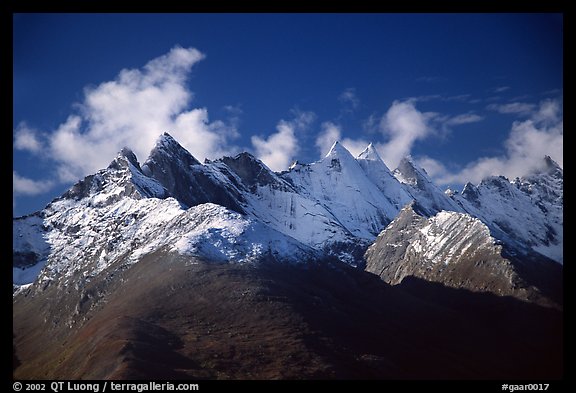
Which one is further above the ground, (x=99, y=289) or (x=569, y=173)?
(x=99, y=289)

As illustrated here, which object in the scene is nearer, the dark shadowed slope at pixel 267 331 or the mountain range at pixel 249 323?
the dark shadowed slope at pixel 267 331

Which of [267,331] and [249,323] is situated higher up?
[249,323]

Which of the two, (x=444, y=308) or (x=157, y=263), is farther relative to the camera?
(x=444, y=308)

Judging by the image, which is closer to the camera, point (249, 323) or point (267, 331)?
point (267, 331)

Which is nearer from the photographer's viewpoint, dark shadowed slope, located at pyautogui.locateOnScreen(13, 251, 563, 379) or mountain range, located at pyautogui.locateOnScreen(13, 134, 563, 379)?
dark shadowed slope, located at pyautogui.locateOnScreen(13, 251, 563, 379)
